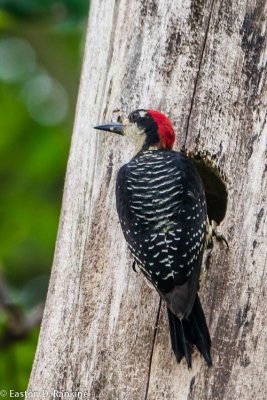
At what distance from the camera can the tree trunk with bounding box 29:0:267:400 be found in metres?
4.61

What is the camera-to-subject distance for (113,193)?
4871 millimetres

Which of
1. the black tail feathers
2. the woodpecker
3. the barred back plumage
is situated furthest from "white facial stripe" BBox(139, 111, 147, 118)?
the black tail feathers

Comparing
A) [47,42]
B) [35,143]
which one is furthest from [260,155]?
[47,42]

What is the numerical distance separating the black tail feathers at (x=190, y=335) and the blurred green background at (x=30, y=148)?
57.1 inches

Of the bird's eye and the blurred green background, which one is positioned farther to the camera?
the blurred green background

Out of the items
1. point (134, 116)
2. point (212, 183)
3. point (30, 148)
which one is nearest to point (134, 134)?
point (134, 116)

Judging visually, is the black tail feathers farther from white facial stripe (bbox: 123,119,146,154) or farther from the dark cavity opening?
white facial stripe (bbox: 123,119,146,154)

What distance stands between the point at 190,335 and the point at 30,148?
3128 mm

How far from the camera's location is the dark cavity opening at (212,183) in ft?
16.0

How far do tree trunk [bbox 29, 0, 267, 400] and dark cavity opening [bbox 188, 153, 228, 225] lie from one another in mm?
51

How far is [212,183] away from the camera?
5.23 m

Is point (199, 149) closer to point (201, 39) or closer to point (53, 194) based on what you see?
point (201, 39)

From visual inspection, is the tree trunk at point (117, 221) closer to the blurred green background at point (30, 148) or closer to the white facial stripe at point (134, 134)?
the white facial stripe at point (134, 134)

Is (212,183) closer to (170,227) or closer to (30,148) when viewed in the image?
(170,227)
